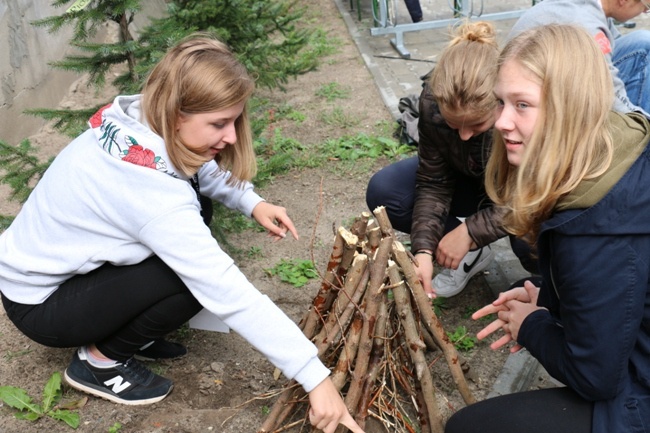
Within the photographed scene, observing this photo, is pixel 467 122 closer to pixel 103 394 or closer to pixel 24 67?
pixel 103 394

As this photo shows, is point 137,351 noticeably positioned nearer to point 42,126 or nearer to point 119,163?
point 119,163

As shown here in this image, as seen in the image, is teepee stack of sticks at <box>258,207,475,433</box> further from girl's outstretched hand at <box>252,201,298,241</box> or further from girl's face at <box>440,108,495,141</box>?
girl's face at <box>440,108,495,141</box>

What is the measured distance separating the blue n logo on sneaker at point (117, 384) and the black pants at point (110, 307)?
181mm

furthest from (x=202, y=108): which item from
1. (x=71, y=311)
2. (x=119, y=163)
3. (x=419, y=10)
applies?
(x=419, y=10)

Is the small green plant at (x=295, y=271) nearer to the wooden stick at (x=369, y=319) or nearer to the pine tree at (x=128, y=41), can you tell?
the pine tree at (x=128, y=41)

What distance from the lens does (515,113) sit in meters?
1.88

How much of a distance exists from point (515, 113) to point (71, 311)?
1.53m

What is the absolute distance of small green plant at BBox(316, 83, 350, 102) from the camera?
5.60 meters

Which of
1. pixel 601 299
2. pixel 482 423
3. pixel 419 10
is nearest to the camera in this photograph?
→ pixel 601 299

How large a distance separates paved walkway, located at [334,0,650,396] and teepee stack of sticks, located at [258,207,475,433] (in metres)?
0.89

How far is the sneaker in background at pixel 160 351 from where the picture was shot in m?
2.78

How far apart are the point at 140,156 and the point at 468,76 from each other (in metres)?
1.12

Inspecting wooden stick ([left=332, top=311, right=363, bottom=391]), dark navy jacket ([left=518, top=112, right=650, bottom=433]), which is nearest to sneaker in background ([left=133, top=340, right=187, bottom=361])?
Answer: wooden stick ([left=332, top=311, right=363, bottom=391])

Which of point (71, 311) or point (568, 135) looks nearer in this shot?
point (568, 135)
